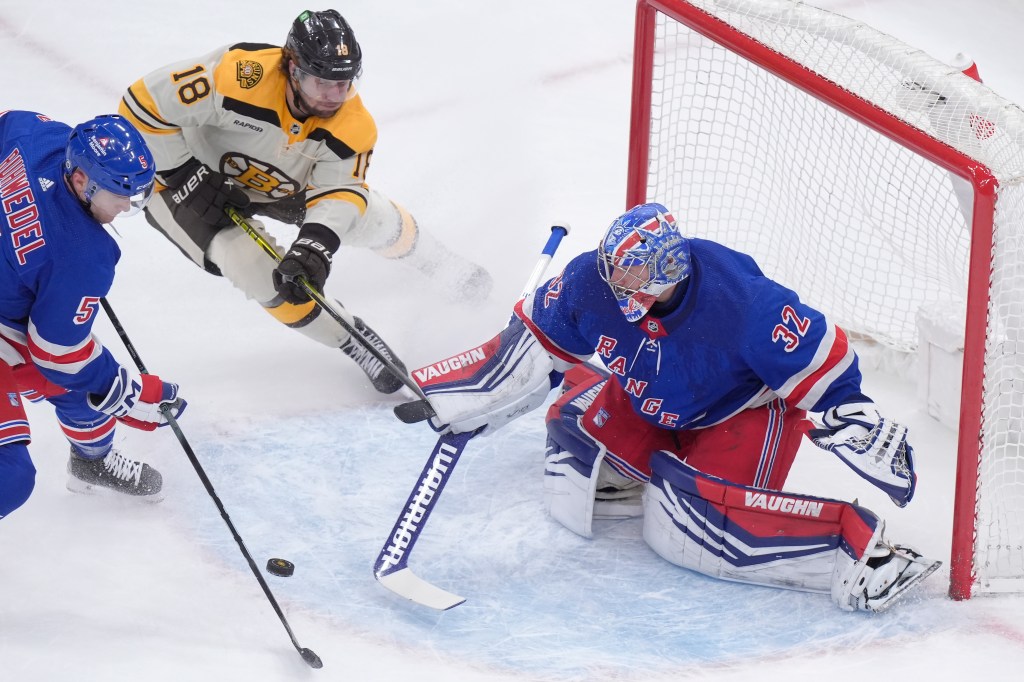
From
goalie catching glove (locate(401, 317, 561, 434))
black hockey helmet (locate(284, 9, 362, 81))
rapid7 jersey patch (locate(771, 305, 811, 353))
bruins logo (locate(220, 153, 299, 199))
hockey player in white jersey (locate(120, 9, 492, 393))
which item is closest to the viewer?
rapid7 jersey patch (locate(771, 305, 811, 353))

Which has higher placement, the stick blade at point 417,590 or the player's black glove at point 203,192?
the player's black glove at point 203,192

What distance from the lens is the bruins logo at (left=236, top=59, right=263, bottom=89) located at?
3.46 meters

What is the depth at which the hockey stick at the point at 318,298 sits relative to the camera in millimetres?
3533

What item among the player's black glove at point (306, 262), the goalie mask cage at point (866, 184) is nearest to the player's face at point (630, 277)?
the goalie mask cage at point (866, 184)

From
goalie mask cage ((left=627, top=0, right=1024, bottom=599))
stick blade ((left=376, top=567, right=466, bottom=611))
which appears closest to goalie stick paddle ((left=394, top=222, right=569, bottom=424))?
goalie mask cage ((left=627, top=0, right=1024, bottom=599))

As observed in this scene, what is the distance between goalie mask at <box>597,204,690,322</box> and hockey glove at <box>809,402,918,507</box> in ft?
1.55

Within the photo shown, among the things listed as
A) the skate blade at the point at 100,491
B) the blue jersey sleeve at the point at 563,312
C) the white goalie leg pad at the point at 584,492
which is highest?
the blue jersey sleeve at the point at 563,312

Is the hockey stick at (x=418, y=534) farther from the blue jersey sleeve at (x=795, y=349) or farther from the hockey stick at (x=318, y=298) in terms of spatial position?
the blue jersey sleeve at (x=795, y=349)

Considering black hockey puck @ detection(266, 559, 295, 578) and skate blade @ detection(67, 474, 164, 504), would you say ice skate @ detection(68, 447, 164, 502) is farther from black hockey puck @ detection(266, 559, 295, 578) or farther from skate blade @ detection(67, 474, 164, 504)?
black hockey puck @ detection(266, 559, 295, 578)

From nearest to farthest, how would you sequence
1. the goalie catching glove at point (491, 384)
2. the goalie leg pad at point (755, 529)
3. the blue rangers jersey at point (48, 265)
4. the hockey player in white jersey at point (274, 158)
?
the blue rangers jersey at point (48, 265) → the goalie leg pad at point (755, 529) → the goalie catching glove at point (491, 384) → the hockey player in white jersey at point (274, 158)

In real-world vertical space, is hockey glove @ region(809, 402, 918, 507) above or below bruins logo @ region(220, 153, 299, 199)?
above

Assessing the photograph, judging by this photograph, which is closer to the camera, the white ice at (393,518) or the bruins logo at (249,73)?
the white ice at (393,518)

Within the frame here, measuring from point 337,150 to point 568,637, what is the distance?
4.99 ft

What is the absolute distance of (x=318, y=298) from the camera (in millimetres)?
3529
